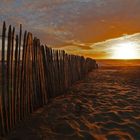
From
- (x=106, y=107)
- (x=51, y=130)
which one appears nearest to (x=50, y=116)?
(x=51, y=130)

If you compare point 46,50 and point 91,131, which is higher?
point 46,50

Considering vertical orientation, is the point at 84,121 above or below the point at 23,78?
below

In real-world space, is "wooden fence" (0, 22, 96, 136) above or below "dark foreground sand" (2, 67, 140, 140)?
above

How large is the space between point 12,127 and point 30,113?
0.87 metres

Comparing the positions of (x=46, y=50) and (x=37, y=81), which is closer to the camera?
(x=37, y=81)

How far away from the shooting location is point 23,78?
171 inches

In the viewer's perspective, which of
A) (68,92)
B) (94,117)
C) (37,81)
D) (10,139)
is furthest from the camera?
(68,92)

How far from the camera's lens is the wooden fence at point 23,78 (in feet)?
12.2

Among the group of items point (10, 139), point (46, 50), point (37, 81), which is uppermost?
point (46, 50)

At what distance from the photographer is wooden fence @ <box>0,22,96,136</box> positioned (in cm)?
372

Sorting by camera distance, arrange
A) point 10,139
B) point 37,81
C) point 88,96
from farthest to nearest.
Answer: point 88,96, point 37,81, point 10,139

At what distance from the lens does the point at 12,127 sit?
13.0 feet

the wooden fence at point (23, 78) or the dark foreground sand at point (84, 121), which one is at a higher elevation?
the wooden fence at point (23, 78)

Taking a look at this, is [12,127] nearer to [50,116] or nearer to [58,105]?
[50,116]
